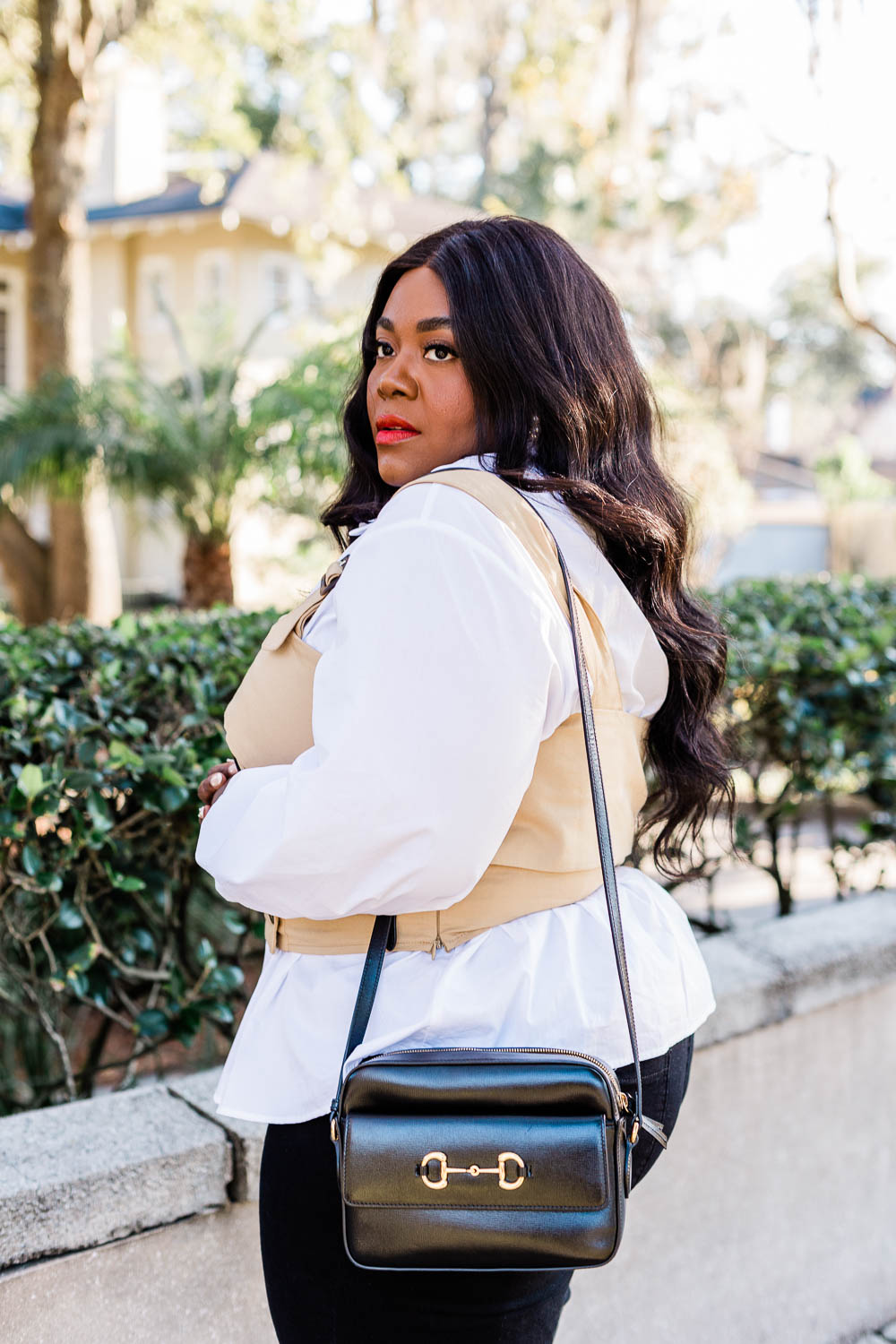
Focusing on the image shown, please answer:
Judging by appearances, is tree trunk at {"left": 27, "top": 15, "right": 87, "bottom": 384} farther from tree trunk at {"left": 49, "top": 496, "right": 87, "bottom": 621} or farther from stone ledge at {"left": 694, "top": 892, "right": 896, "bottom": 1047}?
stone ledge at {"left": 694, "top": 892, "right": 896, "bottom": 1047}

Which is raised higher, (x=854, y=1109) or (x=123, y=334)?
(x=123, y=334)

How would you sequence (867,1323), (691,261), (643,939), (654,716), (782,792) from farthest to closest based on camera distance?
(691,261) → (782,792) → (867,1323) → (654,716) → (643,939)

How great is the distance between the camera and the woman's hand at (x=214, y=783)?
5.03 ft

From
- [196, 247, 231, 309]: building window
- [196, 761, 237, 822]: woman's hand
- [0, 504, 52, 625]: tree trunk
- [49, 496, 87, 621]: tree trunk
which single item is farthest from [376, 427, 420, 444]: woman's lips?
[196, 247, 231, 309]: building window

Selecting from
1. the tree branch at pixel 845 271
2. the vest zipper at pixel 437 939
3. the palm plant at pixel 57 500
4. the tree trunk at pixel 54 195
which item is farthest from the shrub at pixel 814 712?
the tree trunk at pixel 54 195

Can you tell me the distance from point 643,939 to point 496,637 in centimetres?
50

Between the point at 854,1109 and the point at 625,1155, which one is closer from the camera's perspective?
the point at 625,1155

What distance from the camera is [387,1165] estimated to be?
1246mm

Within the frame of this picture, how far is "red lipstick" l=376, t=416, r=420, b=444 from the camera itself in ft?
5.17

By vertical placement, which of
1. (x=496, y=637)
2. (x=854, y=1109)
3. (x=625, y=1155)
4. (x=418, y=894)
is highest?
(x=496, y=637)

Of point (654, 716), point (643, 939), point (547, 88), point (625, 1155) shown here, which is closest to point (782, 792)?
point (654, 716)

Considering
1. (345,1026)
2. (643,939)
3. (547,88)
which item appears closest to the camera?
(345,1026)

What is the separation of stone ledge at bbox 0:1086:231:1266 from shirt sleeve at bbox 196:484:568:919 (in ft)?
2.73

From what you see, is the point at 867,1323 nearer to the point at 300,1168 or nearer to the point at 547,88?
the point at 300,1168
